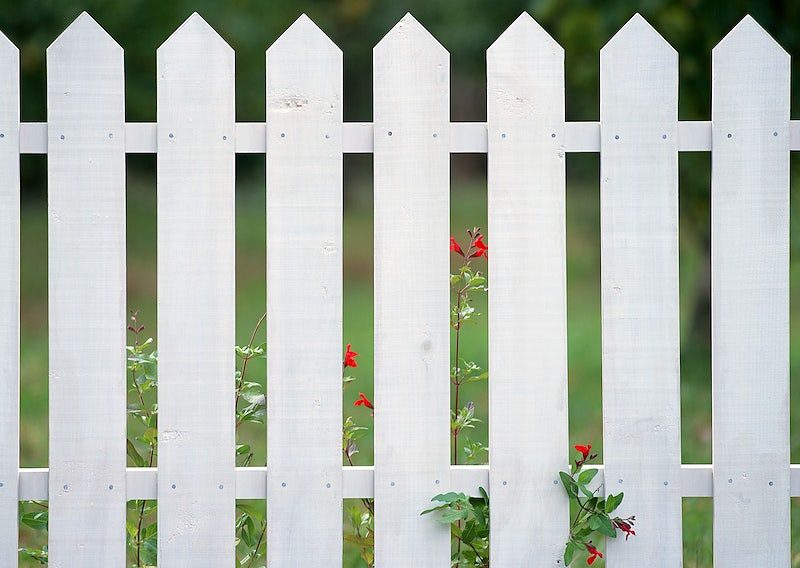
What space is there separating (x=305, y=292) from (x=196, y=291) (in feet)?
0.87

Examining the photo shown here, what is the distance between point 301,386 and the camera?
95.6 inches

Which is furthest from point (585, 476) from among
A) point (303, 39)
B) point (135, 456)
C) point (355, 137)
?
point (303, 39)

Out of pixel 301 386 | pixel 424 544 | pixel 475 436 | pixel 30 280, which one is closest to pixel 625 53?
pixel 301 386

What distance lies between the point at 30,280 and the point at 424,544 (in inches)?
414

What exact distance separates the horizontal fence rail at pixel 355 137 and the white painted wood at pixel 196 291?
4cm

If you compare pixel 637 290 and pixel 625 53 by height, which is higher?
pixel 625 53

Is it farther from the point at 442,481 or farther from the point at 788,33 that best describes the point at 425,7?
the point at 442,481

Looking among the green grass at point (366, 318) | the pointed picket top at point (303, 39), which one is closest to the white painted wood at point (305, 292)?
the pointed picket top at point (303, 39)

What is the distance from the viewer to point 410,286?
2426mm

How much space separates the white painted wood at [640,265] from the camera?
244 cm

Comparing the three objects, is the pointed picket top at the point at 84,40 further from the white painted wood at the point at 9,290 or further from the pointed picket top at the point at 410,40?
the pointed picket top at the point at 410,40

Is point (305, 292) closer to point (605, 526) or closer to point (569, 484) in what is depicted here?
point (569, 484)

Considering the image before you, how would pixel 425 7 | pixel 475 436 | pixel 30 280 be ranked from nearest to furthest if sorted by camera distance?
pixel 475 436 < pixel 30 280 < pixel 425 7

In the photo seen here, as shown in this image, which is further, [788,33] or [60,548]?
[788,33]
